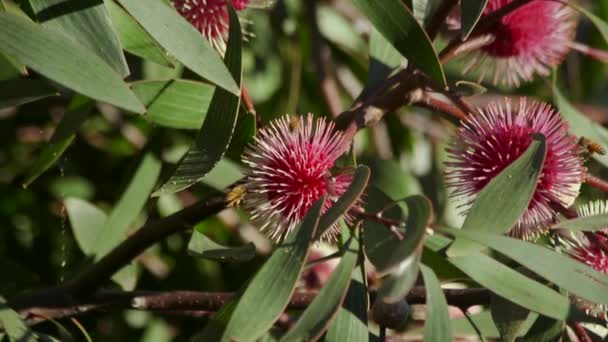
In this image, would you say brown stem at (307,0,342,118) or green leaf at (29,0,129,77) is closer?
green leaf at (29,0,129,77)

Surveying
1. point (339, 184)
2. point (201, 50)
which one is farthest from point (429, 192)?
point (201, 50)

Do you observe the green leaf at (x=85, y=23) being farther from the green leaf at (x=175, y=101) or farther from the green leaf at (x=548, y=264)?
the green leaf at (x=548, y=264)

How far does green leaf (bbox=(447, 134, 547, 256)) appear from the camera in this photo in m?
1.09

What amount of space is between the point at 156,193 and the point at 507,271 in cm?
40

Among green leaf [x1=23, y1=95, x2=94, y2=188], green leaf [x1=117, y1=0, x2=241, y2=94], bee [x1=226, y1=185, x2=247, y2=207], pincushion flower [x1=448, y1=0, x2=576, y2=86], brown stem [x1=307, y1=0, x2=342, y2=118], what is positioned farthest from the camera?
brown stem [x1=307, y1=0, x2=342, y2=118]

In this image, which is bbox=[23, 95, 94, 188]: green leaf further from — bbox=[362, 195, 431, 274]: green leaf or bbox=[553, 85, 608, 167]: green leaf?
bbox=[553, 85, 608, 167]: green leaf

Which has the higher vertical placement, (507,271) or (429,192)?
(507,271)

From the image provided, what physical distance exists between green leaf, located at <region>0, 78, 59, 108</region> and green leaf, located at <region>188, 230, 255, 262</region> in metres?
0.26

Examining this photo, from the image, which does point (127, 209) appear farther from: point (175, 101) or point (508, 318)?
point (508, 318)

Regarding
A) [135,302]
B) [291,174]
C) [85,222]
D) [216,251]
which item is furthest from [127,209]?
[291,174]

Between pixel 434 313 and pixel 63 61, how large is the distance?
0.47m

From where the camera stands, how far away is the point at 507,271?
1109 millimetres

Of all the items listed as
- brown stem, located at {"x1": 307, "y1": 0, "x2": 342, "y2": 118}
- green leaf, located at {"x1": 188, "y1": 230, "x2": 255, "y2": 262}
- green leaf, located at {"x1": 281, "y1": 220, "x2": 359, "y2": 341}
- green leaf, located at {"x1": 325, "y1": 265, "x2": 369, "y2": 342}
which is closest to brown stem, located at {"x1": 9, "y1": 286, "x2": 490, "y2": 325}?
green leaf, located at {"x1": 188, "y1": 230, "x2": 255, "y2": 262}

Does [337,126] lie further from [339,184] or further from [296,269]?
[296,269]
